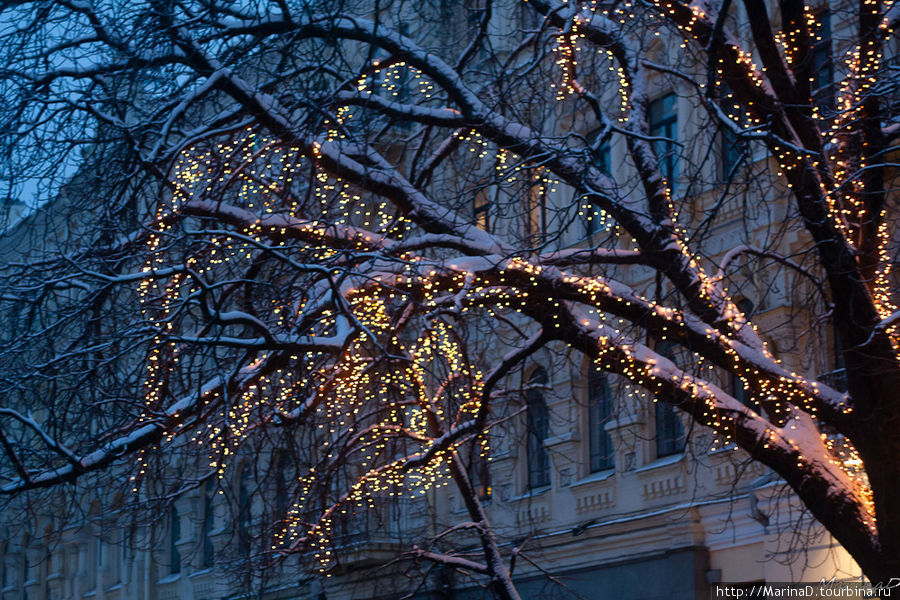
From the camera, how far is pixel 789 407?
10984 mm

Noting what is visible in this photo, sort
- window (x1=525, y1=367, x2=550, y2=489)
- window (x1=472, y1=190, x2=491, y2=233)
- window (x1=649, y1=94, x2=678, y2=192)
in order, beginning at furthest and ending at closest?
window (x1=525, y1=367, x2=550, y2=489) < window (x1=649, y1=94, x2=678, y2=192) < window (x1=472, y1=190, x2=491, y2=233)

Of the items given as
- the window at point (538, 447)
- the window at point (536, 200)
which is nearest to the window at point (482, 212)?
the window at point (536, 200)

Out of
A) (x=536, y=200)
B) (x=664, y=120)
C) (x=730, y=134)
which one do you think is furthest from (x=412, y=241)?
(x=664, y=120)

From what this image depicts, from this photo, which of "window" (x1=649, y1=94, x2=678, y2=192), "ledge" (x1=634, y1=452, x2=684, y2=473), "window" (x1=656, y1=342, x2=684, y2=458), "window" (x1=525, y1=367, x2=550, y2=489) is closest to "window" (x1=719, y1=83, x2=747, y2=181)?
"window" (x1=649, y1=94, x2=678, y2=192)

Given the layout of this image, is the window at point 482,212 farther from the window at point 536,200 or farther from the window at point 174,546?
the window at point 174,546

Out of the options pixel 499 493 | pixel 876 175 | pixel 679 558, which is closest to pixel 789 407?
pixel 876 175

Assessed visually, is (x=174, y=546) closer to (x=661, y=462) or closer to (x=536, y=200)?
(x=661, y=462)

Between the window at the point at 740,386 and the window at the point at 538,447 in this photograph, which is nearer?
the window at the point at 740,386

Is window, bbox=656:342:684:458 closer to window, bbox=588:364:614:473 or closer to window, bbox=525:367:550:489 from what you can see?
window, bbox=588:364:614:473

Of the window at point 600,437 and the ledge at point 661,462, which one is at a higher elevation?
the window at point 600,437

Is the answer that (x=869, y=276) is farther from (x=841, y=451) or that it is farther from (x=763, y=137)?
(x=841, y=451)

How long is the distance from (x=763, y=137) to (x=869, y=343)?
1617mm

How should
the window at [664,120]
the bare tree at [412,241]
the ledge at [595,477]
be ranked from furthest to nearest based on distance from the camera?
the ledge at [595,477], the window at [664,120], the bare tree at [412,241]

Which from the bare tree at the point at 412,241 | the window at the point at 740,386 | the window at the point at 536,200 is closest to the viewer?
the bare tree at the point at 412,241
